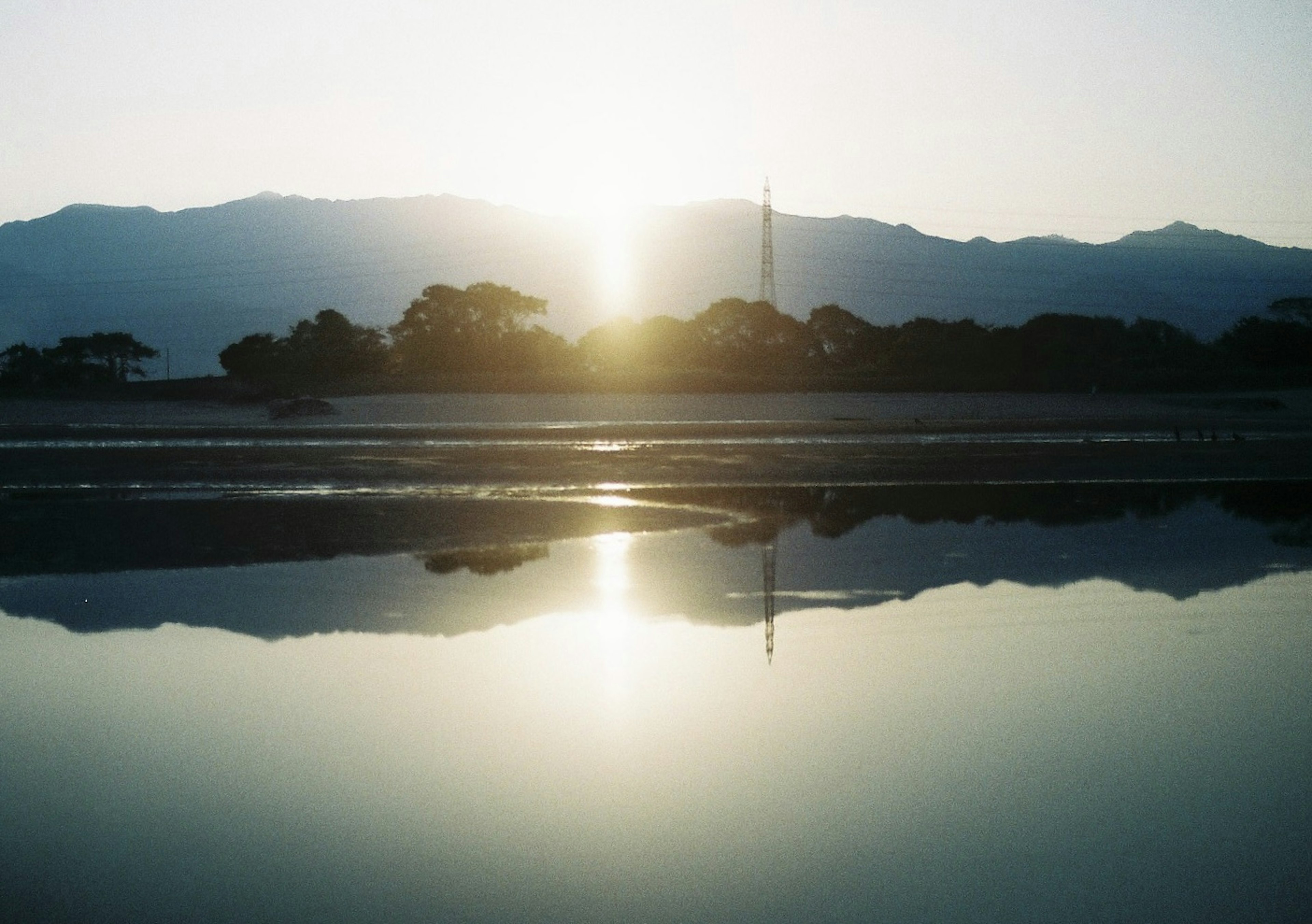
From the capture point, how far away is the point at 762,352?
83.3 meters

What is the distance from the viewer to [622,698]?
10.9 m

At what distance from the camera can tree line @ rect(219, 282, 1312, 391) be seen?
72312 mm

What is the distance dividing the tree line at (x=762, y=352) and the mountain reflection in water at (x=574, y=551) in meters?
44.9

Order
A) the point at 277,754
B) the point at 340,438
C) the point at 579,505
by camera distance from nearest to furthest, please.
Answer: the point at 277,754, the point at 579,505, the point at 340,438

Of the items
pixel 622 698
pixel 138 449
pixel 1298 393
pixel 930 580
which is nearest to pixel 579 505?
pixel 930 580

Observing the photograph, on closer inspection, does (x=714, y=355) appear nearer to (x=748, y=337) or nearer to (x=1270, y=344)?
(x=748, y=337)

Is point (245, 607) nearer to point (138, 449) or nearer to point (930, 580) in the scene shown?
point (930, 580)

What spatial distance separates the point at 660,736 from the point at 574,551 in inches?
375

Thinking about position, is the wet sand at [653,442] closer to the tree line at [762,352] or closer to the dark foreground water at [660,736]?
the tree line at [762,352]

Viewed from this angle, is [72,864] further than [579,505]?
No

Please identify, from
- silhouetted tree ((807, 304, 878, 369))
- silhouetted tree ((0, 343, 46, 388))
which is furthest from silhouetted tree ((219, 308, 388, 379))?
silhouetted tree ((807, 304, 878, 369))

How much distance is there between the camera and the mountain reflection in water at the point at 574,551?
1495cm

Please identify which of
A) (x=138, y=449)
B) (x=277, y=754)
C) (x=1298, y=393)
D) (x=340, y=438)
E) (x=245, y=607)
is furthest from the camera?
(x=1298, y=393)

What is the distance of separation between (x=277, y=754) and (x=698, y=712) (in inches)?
124
